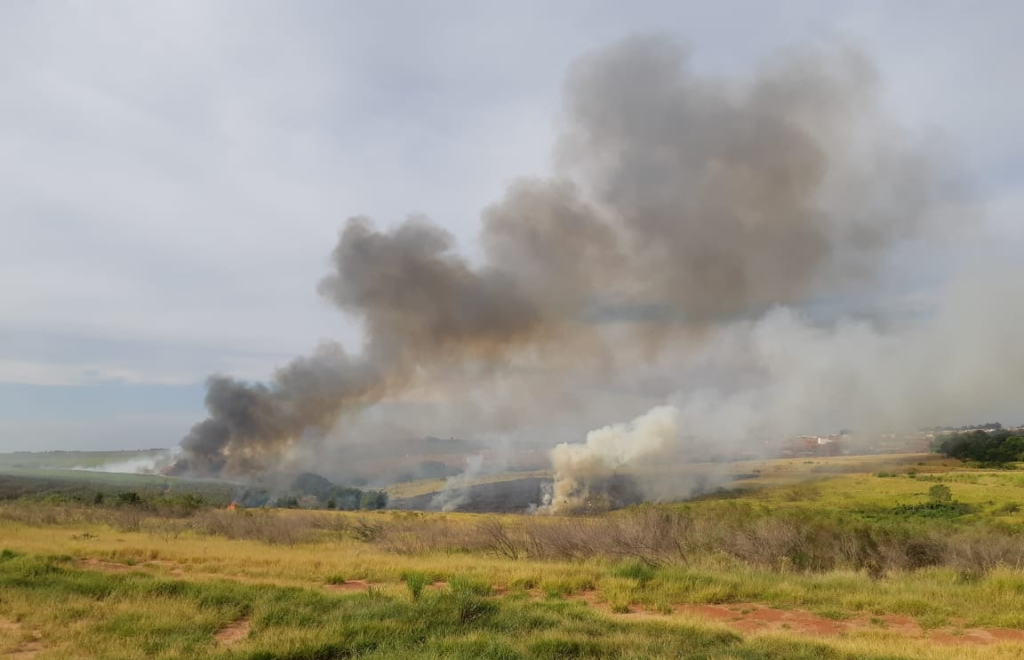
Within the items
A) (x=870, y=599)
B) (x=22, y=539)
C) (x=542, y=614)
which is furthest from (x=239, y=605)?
(x=22, y=539)

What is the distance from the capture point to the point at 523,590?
813 inches

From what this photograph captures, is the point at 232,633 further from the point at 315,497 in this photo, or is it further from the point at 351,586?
the point at 315,497

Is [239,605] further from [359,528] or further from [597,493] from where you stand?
Result: [597,493]

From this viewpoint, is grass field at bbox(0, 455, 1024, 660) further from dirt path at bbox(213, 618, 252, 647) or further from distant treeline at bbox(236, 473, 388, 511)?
distant treeline at bbox(236, 473, 388, 511)

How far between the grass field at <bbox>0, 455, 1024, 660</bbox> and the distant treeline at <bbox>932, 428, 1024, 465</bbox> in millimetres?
76987

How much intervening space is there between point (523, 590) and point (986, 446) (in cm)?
10787

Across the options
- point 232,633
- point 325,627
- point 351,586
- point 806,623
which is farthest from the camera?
point 351,586

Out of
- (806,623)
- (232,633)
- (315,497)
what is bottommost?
(315,497)

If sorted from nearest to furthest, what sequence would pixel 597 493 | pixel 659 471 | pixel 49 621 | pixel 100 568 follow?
pixel 49 621 → pixel 100 568 → pixel 597 493 → pixel 659 471

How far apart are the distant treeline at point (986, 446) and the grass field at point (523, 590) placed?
7699cm

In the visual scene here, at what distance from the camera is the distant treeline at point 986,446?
9069 centimetres

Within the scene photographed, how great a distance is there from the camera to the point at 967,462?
308 ft

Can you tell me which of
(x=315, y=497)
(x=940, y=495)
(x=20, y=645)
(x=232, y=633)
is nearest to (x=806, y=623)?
(x=232, y=633)

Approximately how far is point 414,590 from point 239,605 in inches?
187
